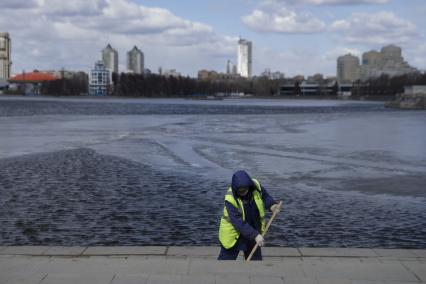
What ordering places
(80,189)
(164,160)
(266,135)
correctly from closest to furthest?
(80,189) → (164,160) → (266,135)

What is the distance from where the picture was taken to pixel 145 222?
11719mm

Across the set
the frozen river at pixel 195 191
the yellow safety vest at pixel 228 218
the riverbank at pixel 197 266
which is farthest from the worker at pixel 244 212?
the frozen river at pixel 195 191

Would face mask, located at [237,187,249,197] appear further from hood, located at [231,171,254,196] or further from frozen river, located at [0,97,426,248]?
frozen river, located at [0,97,426,248]

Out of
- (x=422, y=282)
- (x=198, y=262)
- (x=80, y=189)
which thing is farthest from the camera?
(x=80, y=189)

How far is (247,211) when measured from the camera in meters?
6.93

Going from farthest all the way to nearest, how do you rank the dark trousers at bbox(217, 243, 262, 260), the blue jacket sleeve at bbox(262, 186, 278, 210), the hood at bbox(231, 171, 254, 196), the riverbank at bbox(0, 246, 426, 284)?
1. the dark trousers at bbox(217, 243, 262, 260)
2. the blue jacket sleeve at bbox(262, 186, 278, 210)
3. the riverbank at bbox(0, 246, 426, 284)
4. the hood at bbox(231, 171, 254, 196)

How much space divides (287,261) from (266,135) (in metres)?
26.8

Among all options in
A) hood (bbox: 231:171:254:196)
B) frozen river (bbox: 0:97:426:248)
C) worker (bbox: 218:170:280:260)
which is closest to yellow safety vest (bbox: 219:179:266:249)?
worker (bbox: 218:170:280:260)

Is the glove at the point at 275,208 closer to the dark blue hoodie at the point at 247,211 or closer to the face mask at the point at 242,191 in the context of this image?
the dark blue hoodie at the point at 247,211

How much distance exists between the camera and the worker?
21.9 ft

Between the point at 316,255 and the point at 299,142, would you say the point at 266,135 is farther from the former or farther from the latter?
the point at 316,255

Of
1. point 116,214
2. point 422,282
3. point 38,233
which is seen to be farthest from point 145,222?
point 422,282

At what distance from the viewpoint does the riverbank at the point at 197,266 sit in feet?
22.2

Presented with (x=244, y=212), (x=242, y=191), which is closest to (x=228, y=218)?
(x=244, y=212)
